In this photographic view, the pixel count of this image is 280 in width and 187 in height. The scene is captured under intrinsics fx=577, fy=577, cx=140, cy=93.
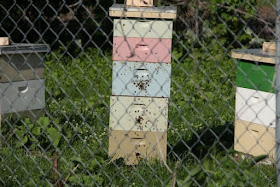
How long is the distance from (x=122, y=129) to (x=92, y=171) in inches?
14.2

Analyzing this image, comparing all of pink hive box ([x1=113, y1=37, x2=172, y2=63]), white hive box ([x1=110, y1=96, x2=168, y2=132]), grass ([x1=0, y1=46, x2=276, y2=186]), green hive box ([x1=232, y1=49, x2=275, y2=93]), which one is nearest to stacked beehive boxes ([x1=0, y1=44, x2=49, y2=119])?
grass ([x1=0, y1=46, x2=276, y2=186])

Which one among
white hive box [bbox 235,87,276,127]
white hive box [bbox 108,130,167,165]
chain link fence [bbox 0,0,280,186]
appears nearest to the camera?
chain link fence [bbox 0,0,280,186]

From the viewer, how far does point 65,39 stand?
25.7ft

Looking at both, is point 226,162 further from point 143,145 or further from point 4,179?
point 4,179

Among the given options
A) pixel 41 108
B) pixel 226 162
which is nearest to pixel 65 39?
pixel 41 108

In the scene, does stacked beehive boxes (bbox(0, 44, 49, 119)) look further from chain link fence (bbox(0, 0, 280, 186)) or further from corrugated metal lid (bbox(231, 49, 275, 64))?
corrugated metal lid (bbox(231, 49, 275, 64))

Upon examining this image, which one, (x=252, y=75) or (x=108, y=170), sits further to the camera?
(x=252, y=75)

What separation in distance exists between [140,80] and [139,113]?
22 centimetres

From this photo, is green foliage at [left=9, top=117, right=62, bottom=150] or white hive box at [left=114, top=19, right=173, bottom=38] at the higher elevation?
white hive box at [left=114, top=19, right=173, bottom=38]

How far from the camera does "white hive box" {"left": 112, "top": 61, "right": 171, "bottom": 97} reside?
318 centimetres

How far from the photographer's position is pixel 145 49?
10.4 feet

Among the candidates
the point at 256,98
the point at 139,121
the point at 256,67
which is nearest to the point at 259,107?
the point at 256,98

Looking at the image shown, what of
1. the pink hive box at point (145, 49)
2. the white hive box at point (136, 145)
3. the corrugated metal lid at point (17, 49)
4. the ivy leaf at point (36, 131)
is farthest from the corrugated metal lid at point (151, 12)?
the ivy leaf at point (36, 131)

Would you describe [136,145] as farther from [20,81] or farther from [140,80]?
[20,81]
